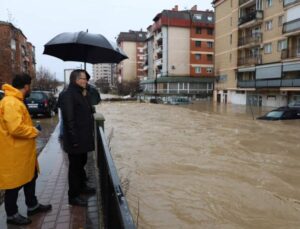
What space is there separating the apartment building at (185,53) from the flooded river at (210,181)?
4854cm

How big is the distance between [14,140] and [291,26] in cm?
3530

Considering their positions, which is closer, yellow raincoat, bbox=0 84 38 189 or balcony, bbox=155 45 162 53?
yellow raincoat, bbox=0 84 38 189

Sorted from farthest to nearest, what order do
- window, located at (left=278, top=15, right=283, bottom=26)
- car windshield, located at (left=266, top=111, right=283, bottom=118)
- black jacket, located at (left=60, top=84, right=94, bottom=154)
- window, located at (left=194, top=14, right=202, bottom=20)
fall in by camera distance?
window, located at (left=194, top=14, right=202, bottom=20) → window, located at (left=278, top=15, right=283, bottom=26) → car windshield, located at (left=266, top=111, right=283, bottom=118) → black jacket, located at (left=60, top=84, right=94, bottom=154)

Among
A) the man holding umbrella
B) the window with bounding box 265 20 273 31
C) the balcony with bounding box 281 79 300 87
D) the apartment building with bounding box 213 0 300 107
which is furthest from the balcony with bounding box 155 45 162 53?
the man holding umbrella

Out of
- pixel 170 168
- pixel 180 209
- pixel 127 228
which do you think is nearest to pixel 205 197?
pixel 180 209

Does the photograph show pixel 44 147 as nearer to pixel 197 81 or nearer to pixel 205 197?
pixel 205 197

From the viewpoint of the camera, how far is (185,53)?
218 feet

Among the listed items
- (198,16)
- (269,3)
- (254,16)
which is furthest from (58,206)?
(198,16)

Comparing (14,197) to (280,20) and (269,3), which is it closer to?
(280,20)

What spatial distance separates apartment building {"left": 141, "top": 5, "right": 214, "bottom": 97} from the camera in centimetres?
6469

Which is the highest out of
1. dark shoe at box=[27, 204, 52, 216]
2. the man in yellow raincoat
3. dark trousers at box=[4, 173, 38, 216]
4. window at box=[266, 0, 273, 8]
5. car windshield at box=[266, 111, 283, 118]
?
window at box=[266, 0, 273, 8]

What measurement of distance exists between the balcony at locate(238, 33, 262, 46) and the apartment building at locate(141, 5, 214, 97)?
20.1 m

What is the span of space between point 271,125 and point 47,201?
20251 millimetres

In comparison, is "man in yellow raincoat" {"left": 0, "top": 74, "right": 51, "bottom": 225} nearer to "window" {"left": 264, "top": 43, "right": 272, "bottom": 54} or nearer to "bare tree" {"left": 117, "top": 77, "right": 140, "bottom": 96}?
"window" {"left": 264, "top": 43, "right": 272, "bottom": 54}
